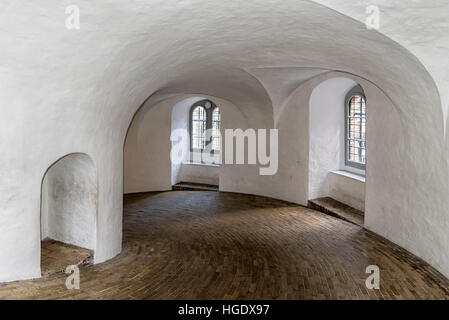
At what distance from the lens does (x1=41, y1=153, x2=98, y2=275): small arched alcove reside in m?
6.42

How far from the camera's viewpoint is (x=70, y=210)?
679 centimetres

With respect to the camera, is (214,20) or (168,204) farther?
(168,204)

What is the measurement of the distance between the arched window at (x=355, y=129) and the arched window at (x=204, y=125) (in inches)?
210

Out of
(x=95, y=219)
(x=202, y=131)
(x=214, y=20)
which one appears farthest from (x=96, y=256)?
(x=202, y=131)

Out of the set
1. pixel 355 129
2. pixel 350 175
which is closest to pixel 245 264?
pixel 350 175

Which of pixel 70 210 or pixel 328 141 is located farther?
pixel 328 141

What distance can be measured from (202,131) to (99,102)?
32.0 ft

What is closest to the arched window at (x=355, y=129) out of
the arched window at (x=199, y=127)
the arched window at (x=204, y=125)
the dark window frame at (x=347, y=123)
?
the dark window frame at (x=347, y=123)

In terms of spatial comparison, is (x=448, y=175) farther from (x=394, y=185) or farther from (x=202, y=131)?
(x=202, y=131)

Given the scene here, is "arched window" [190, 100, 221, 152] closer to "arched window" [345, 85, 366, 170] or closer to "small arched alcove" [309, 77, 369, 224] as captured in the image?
"small arched alcove" [309, 77, 369, 224]

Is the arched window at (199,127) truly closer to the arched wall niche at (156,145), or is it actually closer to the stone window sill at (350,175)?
the arched wall niche at (156,145)

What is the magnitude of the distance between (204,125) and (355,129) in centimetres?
631

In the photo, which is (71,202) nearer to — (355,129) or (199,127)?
(355,129)
